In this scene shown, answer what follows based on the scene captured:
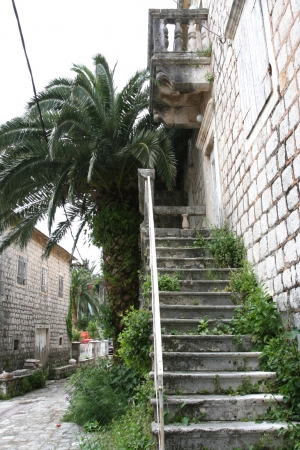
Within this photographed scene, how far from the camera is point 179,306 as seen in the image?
4793mm

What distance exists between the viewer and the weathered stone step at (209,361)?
398cm

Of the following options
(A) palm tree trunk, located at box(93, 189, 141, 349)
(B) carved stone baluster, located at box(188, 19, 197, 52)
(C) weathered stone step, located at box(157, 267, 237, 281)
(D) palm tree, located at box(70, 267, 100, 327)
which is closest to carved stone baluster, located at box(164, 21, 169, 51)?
(B) carved stone baluster, located at box(188, 19, 197, 52)

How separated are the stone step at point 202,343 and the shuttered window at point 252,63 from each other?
2.52m

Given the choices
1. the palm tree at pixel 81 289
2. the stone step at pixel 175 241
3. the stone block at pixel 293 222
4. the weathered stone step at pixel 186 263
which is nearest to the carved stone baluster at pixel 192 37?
the stone step at pixel 175 241

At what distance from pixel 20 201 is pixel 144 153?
10.7 feet

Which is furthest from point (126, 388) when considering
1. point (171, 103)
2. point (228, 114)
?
point (171, 103)

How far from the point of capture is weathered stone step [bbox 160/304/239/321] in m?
4.78

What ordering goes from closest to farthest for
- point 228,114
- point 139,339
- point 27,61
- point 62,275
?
point 139,339 < point 27,61 < point 228,114 < point 62,275

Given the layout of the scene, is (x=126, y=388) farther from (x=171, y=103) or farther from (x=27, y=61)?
(x=171, y=103)

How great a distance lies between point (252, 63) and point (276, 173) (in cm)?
161

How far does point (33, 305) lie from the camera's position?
16906mm

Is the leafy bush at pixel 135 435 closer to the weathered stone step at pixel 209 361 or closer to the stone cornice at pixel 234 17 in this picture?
the weathered stone step at pixel 209 361

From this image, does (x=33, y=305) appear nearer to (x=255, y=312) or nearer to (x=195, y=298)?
(x=195, y=298)

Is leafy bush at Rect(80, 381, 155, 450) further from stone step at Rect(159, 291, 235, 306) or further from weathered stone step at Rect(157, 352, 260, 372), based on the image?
stone step at Rect(159, 291, 235, 306)
